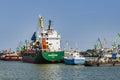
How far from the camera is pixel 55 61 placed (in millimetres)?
127500

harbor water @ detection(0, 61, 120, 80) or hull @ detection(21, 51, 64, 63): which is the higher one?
hull @ detection(21, 51, 64, 63)

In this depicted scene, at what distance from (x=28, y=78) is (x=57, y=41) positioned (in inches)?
2630

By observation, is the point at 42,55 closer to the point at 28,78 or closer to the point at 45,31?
the point at 45,31

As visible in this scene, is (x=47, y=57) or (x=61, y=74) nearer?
(x=61, y=74)

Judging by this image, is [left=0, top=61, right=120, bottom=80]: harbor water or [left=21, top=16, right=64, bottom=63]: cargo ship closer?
[left=0, top=61, right=120, bottom=80]: harbor water

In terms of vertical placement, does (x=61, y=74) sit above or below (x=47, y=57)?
below

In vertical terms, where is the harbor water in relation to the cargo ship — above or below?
below

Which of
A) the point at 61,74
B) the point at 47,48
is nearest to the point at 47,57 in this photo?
the point at 47,48

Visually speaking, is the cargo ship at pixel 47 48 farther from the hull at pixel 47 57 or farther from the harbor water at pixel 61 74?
the harbor water at pixel 61 74

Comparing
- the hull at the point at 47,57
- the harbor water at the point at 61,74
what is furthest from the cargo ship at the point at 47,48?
the harbor water at the point at 61,74

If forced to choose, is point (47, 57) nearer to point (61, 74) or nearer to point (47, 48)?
point (47, 48)

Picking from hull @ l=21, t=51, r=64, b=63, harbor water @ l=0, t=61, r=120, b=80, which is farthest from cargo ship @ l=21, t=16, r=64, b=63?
harbor water @ l=0, t=61, r=120, b=80

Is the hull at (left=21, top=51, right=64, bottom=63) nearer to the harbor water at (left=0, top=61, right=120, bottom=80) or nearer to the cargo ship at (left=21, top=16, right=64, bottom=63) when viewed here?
the cargo ship at (left=21, top=16, right=64, bottom=63)

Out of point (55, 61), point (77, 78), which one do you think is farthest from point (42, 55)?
point (77, 78)
